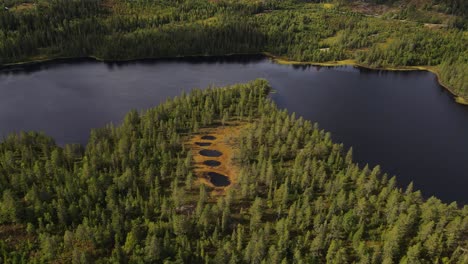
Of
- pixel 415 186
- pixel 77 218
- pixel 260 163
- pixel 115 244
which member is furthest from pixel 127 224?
pixel 415 186

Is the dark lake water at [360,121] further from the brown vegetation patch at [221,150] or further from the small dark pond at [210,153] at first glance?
the small dark pond at [210,153]

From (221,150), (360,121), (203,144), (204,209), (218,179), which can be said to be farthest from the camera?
(360,121)

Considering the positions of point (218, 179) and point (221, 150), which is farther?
point (221, 150)

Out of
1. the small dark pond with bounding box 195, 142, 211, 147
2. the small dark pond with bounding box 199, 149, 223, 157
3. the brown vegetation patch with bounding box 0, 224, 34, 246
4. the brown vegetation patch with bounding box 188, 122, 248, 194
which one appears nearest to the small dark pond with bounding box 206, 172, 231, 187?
the brown vegetation patch with bounding box 188, 122, 248, 194

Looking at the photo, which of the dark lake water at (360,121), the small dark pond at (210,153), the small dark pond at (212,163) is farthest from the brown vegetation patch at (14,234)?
the small dark pond at (210,153)

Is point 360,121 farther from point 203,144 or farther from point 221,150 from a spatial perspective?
point 203,144

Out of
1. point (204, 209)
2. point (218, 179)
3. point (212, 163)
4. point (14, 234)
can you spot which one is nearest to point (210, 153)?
point (212, 163)
